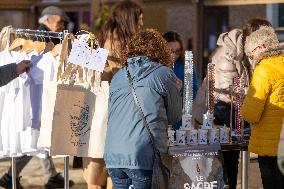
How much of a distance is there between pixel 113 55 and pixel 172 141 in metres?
1.12

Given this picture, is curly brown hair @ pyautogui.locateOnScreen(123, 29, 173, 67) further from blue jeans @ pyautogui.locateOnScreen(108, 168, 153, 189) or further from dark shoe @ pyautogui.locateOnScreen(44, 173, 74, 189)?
dark shoe @ pyautogui.locateOnScreen(44, 173, 74, 189)

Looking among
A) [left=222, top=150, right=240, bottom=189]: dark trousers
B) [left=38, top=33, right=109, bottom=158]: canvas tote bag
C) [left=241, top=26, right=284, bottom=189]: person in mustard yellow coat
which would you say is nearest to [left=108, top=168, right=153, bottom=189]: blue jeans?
[left=38, top=33, right=109, bottom=158]: canvas tote bag

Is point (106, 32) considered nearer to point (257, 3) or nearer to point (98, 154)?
point (98, 154)

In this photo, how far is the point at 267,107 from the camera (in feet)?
17.1

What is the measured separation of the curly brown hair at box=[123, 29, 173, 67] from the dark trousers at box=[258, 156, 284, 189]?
1.01 m

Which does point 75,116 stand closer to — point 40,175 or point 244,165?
point 244,165

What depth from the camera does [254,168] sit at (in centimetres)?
742

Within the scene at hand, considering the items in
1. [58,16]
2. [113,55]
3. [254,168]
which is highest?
[58,16]

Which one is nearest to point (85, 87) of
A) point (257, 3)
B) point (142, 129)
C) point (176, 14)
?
point (142, 129)

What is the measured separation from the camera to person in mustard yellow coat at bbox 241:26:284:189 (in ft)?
17.0

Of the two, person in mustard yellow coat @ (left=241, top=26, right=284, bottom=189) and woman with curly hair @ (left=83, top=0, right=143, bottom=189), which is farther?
woman with curly hair @ (left=83, top=0, right=143, bottom=189)

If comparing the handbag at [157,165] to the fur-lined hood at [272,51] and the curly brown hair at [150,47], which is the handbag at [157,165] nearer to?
the curly brown hair at [150,47]

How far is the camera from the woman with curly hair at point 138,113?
15.9ft

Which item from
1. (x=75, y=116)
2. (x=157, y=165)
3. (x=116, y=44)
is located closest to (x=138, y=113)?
(x=157, y=165)
